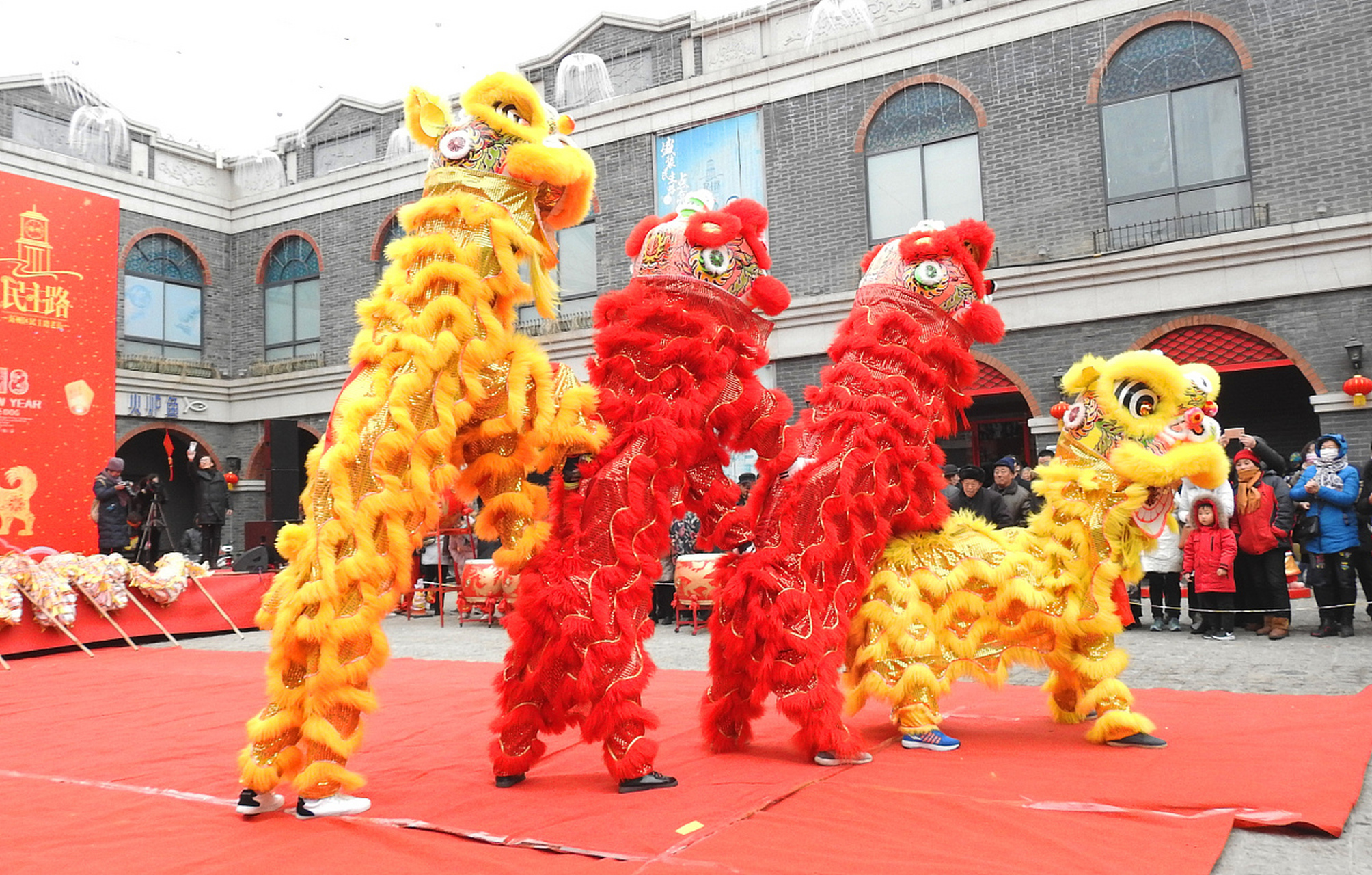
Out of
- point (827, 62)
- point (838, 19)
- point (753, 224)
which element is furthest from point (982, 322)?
point (838, 19)

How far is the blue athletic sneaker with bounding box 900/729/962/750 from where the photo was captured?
12.3 ft

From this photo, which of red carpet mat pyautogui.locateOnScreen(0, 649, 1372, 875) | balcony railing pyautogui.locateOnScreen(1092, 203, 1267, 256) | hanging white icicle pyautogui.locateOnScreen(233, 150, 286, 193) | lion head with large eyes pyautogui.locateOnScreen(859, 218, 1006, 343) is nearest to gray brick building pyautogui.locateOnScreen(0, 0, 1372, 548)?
balcony railing pyautogui.locateOnScreen(1092, 203, 1267, 256)

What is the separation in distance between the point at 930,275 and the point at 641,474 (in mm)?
1519

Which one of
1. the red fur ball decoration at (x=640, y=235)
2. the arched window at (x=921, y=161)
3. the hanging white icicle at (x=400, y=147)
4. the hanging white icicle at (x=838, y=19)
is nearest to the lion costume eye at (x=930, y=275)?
the red fur ball decoration at (x=640, y=235)

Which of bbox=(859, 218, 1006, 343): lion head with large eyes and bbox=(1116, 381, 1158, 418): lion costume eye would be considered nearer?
bbox=(1116, 381, 1158, 418): lion costume eye

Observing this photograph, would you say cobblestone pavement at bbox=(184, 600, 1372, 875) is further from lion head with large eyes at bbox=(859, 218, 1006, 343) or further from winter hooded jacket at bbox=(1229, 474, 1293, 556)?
lion head with large eyes at bbox=(859, 218, 1006, 343)

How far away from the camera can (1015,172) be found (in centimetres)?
1125

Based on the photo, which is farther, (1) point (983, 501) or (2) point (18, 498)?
(2) point (18, 498)

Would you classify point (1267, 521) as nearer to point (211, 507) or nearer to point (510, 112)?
point (510, 112)

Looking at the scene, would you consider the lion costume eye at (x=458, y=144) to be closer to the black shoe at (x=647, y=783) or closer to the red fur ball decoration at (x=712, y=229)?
the red fur ball decoration at (x=712, y=229)

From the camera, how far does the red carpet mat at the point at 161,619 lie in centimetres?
770

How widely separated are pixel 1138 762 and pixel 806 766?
115 cm

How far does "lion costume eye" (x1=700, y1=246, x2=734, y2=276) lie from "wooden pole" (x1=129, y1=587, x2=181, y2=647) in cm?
698

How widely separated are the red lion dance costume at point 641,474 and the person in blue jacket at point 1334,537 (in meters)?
5.08
